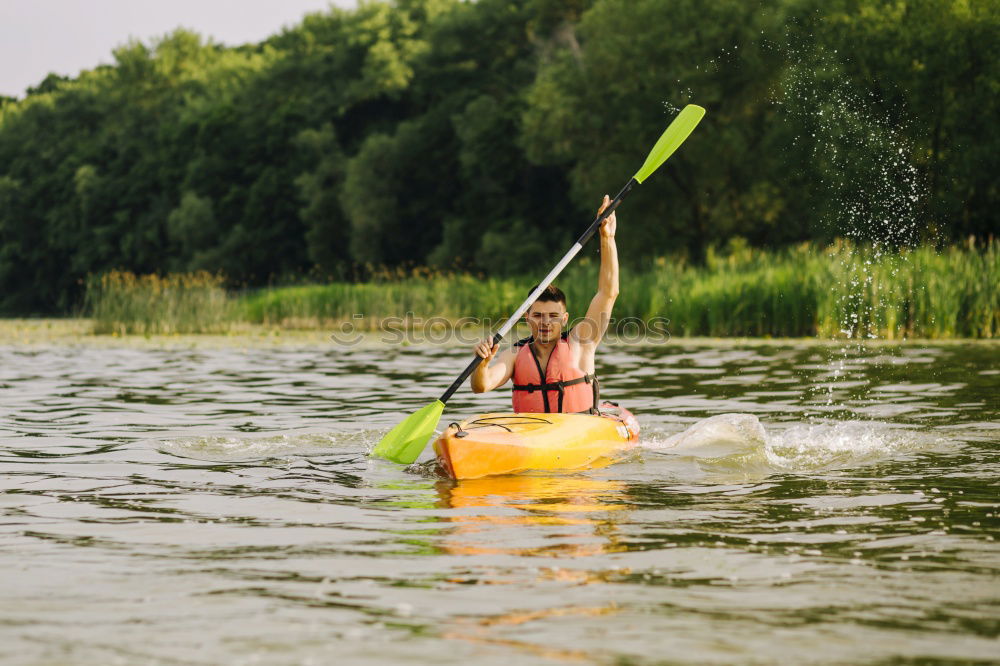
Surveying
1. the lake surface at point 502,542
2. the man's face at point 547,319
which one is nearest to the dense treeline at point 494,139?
the lake surface at point 502,542

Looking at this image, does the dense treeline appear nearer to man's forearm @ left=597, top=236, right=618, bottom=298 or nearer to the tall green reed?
the tall green reed

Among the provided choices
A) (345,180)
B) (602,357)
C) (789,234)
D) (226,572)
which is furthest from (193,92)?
(226,572)

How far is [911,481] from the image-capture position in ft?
21.0

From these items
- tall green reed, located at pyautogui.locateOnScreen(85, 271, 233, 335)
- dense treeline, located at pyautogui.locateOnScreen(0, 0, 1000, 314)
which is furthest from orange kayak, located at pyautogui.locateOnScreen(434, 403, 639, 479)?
dense treeline, located at pyautogui.locateOnScreen(0, 0, 1000, 314)

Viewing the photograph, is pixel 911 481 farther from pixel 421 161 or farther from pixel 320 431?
pixel 421 161

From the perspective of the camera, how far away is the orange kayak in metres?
6.75

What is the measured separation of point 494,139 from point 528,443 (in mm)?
36292

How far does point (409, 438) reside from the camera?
7.38 m

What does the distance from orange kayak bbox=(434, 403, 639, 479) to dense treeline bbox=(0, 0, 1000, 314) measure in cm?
1958

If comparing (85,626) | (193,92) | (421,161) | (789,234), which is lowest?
(85,626)

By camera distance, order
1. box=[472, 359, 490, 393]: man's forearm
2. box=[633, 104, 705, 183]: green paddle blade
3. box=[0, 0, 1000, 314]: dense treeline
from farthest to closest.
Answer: box=[0, 0, 1000, 314]: dense treeline → box=[633, 104, 705, 183]: green paddle blade → box=[472, 359, 490, 393]: man's forearm

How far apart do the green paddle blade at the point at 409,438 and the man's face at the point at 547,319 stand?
74cm

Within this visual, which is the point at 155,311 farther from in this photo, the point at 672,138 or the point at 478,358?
the point at 478,358

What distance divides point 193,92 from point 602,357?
48845 mm
